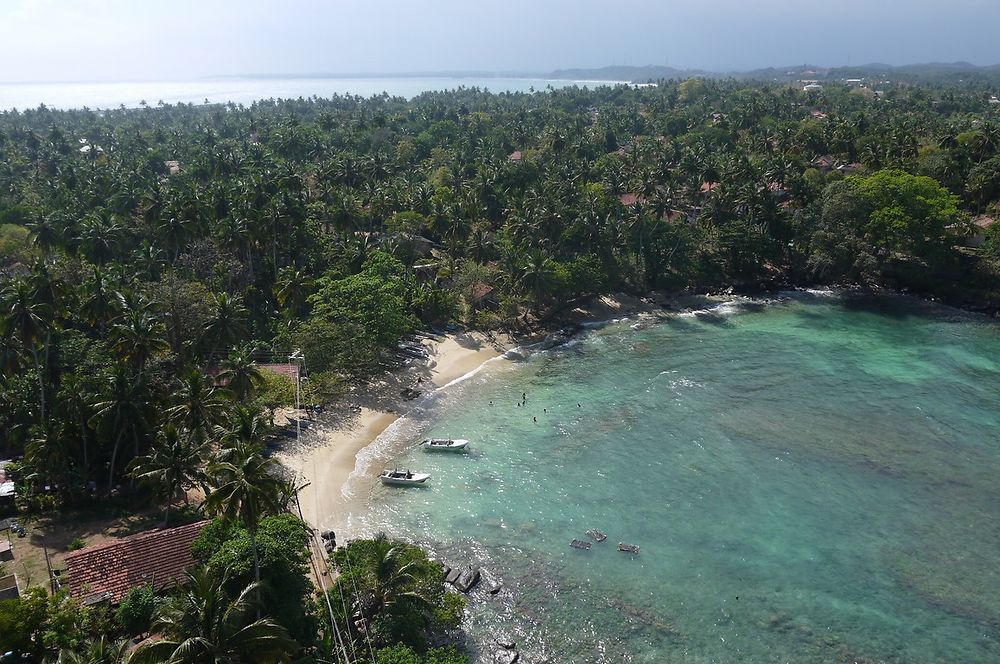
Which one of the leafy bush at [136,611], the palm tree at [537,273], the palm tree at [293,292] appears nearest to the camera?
the leafy bush at [136,611]

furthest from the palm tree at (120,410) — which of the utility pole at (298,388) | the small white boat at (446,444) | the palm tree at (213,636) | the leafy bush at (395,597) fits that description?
the small white boat at (446,444)

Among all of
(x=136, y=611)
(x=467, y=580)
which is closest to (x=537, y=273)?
(x=467, y=580)

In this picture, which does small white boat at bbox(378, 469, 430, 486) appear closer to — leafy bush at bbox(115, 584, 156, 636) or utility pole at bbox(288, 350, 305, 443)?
utility pole at bbox(288, 350, 305, 443)

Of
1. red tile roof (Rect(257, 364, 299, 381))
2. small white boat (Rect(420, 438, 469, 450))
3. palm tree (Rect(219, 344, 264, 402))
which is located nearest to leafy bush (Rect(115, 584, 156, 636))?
palm tree (Rect(219, 344, 264, 402))

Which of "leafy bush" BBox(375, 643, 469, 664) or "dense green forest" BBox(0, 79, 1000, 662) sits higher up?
"dense green forest" BBox(0, 79, 1000, 662)

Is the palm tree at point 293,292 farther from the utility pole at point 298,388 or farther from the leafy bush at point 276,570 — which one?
the leafy bush at point 276,570

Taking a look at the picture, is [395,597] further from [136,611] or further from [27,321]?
[27,321]

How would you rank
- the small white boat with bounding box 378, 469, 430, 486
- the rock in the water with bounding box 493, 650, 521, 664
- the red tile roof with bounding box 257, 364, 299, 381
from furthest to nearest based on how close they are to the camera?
1. the red tile roof with bounding box 257, 364, 299, 381
2. the small white boat with bounding box 378, 469, 430, 486
3. the rock in the water with bounding box 493, 650, 521, 664
